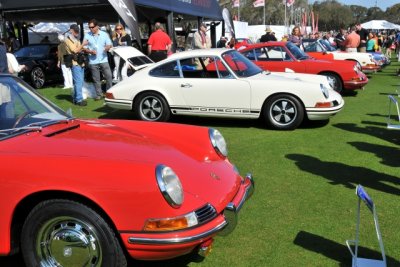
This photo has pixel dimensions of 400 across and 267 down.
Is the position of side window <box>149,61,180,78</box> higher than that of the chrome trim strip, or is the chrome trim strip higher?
side window <box>149,61,180,78</box>

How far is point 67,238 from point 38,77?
449 inches

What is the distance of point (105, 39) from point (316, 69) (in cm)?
518

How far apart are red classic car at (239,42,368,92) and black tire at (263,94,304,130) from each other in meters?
3.31

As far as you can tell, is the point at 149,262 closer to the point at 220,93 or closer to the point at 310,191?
the point at 310,191

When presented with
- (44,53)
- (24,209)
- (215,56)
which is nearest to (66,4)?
→ (44,53)

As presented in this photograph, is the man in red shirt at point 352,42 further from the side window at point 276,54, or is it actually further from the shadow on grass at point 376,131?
the shadow on grass at point 376,131

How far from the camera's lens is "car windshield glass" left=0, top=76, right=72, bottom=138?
→ 337cm

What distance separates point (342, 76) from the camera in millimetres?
11031

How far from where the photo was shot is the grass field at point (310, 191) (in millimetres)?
3367

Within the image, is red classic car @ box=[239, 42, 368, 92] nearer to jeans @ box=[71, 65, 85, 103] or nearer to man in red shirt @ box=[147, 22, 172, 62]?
man in red shirt @ box=[147, 22, 172, 62]

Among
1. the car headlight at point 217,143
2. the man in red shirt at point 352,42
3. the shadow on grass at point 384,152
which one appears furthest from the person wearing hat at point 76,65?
the man in red shirt at point 352,42

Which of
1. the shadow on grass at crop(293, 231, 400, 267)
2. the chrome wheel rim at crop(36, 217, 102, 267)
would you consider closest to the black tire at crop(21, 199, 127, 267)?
the chrome wheel rim at crop(36, 217, 102, 267)

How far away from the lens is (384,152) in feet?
20.0

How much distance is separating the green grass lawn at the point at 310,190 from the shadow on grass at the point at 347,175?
0.03ft
